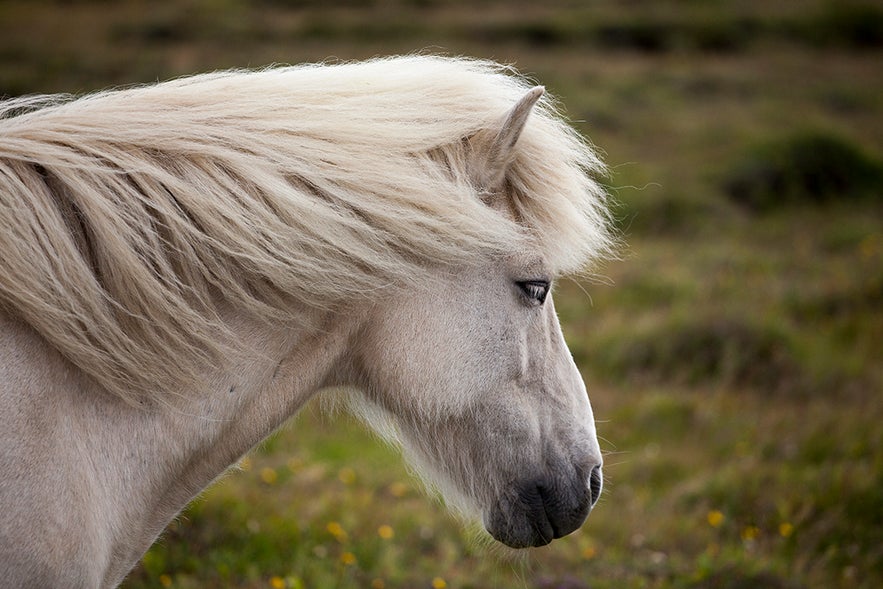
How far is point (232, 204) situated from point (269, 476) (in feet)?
12.1

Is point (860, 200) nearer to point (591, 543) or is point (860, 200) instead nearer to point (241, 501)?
point (591, 543)

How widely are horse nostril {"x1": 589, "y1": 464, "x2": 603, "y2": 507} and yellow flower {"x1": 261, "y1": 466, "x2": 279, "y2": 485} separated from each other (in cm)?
332

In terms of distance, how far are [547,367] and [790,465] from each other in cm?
454

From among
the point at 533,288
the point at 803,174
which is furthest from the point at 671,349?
the point at 803,174

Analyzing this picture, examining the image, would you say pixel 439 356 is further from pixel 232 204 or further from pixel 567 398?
pixel 232 204

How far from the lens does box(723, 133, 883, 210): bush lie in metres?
14.4

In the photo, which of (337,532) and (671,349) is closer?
(337,532)

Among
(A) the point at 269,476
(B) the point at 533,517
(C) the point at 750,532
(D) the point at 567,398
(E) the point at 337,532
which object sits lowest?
(A) the point at 269,476

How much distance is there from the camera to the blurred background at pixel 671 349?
440cm

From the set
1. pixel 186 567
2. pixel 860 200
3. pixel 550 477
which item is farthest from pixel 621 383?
pixel 860 200

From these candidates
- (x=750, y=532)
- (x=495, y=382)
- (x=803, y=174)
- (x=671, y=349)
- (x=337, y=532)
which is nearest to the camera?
(x=495, y=382)

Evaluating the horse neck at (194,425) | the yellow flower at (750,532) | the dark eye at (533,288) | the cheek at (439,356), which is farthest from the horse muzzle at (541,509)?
the yellow flower at (750,532)

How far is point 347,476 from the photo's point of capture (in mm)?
5684

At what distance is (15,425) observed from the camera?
183cm
